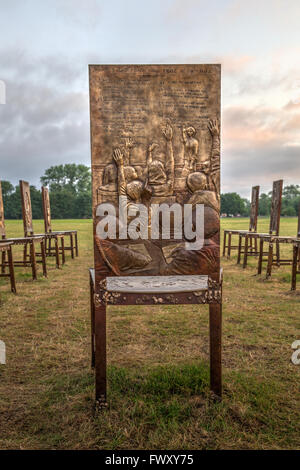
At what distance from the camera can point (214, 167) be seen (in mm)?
2283

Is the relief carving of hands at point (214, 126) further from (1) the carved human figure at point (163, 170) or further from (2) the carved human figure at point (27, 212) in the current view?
(2) the carved human figure at point (27, 212)

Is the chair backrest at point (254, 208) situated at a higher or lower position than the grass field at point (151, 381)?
higher

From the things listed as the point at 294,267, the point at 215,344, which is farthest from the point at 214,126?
the point at 294,267

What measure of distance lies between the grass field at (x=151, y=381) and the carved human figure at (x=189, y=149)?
1.58 meters

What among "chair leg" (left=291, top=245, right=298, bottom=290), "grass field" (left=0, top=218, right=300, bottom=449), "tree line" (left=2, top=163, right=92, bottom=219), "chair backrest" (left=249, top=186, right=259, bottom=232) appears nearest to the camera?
"grass field" (left=0, top=218, right=300, bottom=449)

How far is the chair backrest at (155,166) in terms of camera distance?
220 cm

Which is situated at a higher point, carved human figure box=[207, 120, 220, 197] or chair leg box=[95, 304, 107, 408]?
carved human figure box=[207, 120, 220, 197]

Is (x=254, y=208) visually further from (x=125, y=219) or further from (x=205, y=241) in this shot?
(x=125, y=219)

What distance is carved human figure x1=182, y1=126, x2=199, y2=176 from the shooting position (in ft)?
7.35

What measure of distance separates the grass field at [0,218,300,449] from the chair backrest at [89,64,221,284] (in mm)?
913

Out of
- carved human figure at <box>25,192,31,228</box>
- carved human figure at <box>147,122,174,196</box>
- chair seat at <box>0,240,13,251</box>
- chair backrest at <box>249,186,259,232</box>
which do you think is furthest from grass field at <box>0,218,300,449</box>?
chair backrest at <box>249,186,259,232</box>

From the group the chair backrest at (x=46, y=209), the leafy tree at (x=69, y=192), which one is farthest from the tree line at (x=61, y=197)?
the chair backrest at (x=46, y=209)

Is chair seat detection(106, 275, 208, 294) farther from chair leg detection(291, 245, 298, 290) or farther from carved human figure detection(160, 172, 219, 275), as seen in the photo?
chair leg detection(291, 245, 298, 290)

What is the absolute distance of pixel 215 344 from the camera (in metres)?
2.32
